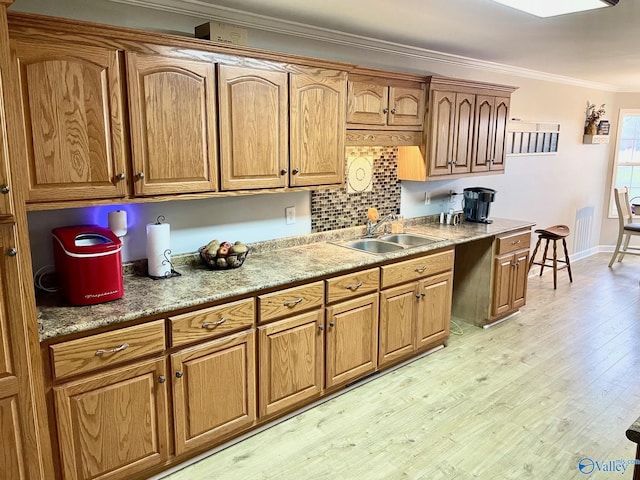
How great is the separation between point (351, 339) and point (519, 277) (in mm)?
2128

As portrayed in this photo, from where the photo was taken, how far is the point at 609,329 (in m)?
4.22

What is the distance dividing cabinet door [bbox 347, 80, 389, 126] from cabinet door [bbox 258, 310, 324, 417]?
134cm

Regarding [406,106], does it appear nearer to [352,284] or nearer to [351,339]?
[352,284]

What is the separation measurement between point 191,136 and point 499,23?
6.85ft

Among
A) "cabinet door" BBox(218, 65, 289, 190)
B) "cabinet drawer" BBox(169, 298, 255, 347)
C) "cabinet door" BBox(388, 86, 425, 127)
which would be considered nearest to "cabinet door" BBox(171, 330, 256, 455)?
"cabinet drawer" BBox(169, 298, 255, 347)

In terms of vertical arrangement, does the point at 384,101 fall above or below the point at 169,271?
above

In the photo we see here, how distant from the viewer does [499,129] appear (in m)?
4.26

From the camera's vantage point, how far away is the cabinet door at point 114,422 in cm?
193

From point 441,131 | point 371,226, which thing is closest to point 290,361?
point 371,226

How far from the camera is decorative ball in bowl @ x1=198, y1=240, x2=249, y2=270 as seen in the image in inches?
106

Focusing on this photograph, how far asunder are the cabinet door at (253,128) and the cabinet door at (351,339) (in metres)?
0.88

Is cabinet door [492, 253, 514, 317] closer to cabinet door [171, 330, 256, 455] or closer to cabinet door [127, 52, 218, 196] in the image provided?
cabinet door [171, 330, 256, 455]

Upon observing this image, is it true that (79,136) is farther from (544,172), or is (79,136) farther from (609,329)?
(544,172)

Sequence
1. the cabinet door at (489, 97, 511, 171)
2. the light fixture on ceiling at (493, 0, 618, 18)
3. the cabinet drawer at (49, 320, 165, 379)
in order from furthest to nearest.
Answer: the cabinet door at (489, 97, 511, 171), the light fixture on ceiling at (493, 0, 618, 18), the cabinet drawer at (49, 320, 165, 379)
